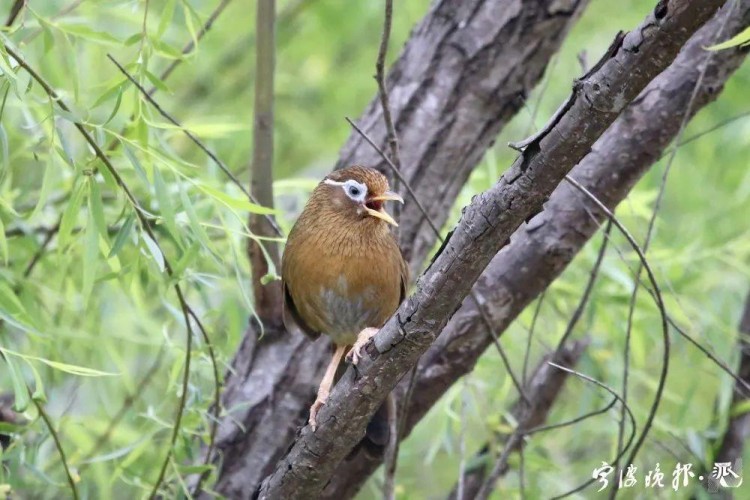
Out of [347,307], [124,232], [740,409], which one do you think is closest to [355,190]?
[347,307]

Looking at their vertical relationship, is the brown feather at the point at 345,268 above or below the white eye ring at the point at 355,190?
below

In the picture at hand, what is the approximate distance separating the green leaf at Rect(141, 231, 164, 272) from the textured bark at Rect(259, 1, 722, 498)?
0.55 meters

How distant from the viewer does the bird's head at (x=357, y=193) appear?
11.4ft

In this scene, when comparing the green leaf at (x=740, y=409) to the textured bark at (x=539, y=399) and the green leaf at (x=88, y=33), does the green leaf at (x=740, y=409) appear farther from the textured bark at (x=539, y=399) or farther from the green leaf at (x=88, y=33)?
the green leaf at (x=88, y=33)

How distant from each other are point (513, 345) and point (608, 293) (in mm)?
510

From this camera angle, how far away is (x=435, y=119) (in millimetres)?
3713

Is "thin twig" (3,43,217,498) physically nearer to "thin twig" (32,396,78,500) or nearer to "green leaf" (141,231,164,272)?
"green leaf" (141,231,164,272)

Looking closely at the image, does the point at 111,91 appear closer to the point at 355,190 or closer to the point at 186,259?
the point at 186,259

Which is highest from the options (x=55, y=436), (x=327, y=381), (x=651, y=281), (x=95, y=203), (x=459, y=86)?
(x=459, y=86)

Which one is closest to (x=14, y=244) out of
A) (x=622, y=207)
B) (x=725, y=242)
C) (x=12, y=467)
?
(x=12, y=467)

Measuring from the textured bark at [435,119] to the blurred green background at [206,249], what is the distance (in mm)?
171

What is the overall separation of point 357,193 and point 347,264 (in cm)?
25

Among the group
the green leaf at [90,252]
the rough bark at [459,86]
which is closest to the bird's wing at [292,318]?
the rough bark at [459,86]

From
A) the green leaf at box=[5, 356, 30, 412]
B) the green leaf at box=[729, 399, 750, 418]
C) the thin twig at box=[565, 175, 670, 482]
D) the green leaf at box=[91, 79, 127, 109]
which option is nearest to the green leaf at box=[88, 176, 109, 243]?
the green leaf at box=[91, 79, 127, 109]
